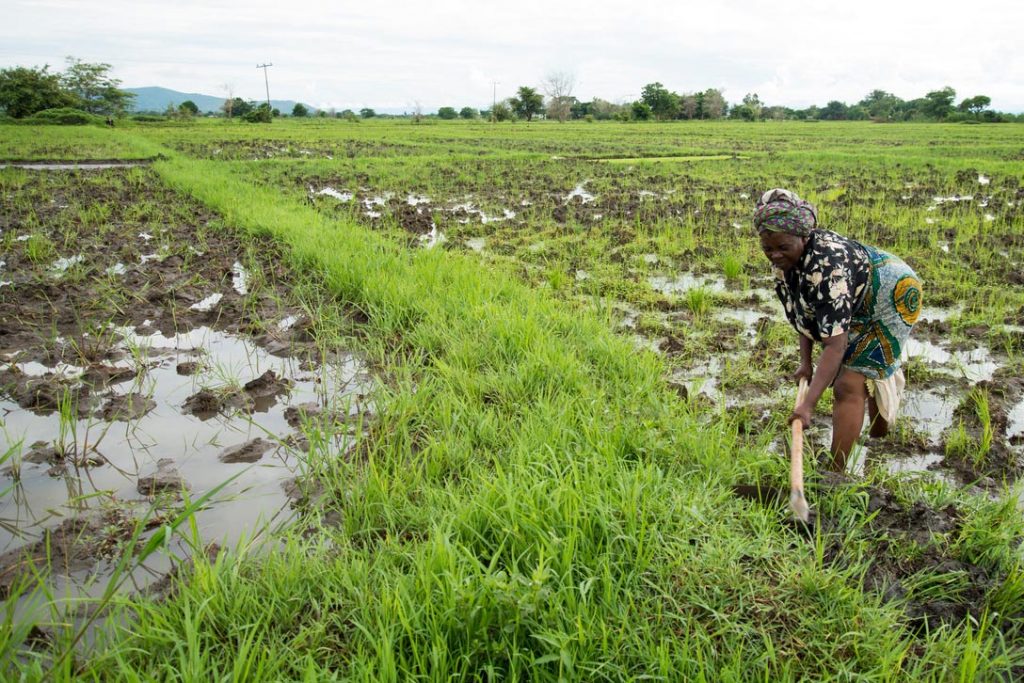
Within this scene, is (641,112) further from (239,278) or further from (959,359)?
(959,359)

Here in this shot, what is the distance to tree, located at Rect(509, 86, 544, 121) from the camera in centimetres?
5469

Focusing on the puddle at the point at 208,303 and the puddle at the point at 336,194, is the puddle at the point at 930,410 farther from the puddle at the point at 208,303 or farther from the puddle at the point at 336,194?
the puddle at the point at 336,194

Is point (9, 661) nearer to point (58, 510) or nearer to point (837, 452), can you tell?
point (58, 510)

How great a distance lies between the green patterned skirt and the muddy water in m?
2.27

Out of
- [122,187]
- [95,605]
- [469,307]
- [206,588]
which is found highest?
[122,187]

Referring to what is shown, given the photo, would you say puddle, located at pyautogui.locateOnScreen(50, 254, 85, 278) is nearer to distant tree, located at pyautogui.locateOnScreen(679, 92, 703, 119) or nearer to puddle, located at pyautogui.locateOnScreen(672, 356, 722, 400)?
puddle, located at pyautogui.locateOnScreen(672, 356, 722, 400)

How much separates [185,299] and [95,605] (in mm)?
3576

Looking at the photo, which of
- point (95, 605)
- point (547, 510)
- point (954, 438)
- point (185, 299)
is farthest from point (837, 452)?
point (185, 299)

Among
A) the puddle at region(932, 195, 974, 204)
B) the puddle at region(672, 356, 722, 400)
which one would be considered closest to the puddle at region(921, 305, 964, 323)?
the puddle at region(672, 356, 722, 400)

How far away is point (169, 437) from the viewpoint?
9.98ft

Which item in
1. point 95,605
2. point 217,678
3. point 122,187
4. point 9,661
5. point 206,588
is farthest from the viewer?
point 122,187

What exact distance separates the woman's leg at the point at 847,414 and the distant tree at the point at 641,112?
50990 mm

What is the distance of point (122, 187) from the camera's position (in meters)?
10.7

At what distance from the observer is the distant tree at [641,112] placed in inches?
1946
